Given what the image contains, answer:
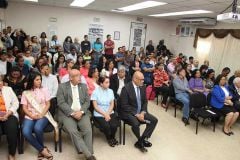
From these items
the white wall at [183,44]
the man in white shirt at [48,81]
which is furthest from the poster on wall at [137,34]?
the man in white shirt at [48,81]

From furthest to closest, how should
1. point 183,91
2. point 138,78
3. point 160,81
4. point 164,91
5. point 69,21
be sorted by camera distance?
point 69,21 < point 160,81 < point 164,91 < point 183,91 < point 138,78

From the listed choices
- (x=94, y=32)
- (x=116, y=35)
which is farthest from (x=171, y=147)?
(x=116, y=35)

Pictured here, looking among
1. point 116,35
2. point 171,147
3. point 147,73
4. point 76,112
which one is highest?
point 116,35

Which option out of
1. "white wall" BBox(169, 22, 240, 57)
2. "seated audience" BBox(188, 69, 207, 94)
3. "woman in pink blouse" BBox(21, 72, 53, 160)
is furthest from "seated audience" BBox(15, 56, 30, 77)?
"white wall" BBox(169, 22, 240, 57)

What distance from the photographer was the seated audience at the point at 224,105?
4.23 meters

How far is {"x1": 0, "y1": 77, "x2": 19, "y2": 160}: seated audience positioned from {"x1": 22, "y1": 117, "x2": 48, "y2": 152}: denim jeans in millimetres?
113

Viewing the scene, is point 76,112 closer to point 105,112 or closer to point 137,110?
point 105,112

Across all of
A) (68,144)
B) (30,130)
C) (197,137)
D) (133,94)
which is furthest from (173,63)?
(30,130)

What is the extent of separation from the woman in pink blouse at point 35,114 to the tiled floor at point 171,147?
21cm

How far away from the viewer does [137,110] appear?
3.52m

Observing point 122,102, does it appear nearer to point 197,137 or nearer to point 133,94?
point 133,94

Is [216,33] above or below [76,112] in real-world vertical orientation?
above

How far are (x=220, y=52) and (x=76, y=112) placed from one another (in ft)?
22.7

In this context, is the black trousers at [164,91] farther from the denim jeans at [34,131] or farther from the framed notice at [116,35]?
the framed notice at [116,35]
